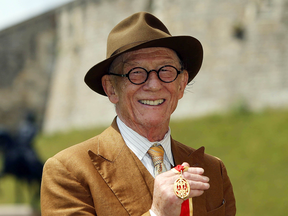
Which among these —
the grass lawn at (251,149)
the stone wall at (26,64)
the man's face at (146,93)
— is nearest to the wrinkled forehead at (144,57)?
the man's face at (146,93)

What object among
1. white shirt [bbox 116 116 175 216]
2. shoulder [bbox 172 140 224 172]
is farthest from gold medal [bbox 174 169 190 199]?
shoulder [bbox 172 140 224 172]

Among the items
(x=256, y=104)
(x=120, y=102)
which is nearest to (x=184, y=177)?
(x=120, y=102)

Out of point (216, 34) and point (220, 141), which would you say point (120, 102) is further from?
point (216, 34)

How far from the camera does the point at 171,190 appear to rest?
174 cm

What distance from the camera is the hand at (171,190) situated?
5.68 ft

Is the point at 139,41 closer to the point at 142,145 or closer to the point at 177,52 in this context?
the point at 177,52

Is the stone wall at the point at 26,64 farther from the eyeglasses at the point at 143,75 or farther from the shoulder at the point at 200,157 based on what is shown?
the eyeglasses at the point at 143,75

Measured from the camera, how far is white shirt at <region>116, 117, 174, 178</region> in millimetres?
2107

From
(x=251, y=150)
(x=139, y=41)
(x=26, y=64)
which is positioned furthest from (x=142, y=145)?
(x=26, y=64)

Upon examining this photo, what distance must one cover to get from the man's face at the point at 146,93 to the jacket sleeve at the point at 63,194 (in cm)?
47

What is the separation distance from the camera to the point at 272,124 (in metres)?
10.9

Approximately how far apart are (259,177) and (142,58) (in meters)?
8.08

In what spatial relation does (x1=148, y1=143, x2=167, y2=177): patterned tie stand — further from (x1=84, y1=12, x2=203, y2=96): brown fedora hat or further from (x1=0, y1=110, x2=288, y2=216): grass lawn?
(x1=0, y1=110, x2=288, y2=216): grass lawn

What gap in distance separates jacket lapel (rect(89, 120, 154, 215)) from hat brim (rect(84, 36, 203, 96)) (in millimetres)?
421
